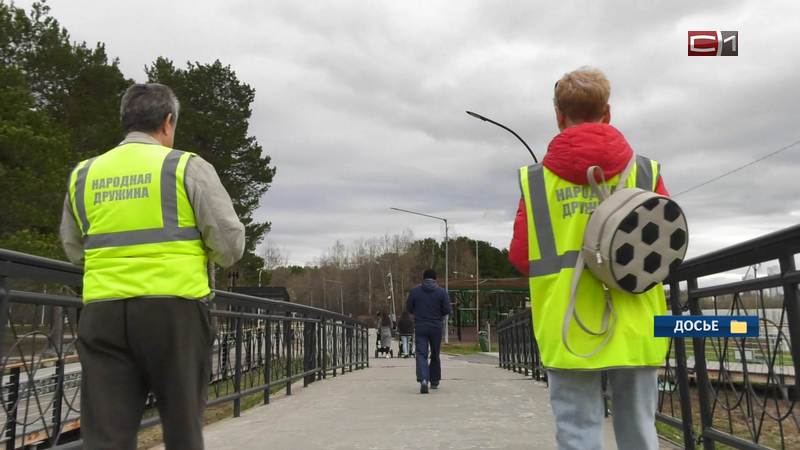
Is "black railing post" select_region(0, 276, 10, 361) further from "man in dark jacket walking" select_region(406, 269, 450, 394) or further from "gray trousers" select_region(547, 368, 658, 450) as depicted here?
"man in dark jacket walking" select_region(406, 269, 450, 394)

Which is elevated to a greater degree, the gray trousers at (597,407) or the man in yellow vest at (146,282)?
the man in yellow vest at (146,282)

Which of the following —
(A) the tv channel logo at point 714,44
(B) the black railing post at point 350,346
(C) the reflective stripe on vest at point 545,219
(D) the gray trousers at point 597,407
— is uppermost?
(A) the tv channel logo at point 714,44

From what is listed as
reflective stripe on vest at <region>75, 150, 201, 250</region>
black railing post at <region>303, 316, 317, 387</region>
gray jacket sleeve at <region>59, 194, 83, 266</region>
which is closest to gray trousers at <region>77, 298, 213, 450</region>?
reflective stripe on vest at <region>75, 150, 201, 250</region>

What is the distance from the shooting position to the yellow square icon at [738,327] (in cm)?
272

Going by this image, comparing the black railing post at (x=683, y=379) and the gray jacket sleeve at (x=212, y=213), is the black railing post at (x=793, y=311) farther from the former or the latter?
the gray jacket sleeve at (x=212, y=213)

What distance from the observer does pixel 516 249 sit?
266 centimetres

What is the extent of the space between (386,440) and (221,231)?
323 cm

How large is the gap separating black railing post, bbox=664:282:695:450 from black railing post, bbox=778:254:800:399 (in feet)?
4.05

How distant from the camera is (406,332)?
27.8 meters

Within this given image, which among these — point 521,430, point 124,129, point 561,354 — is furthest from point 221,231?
point 521,430

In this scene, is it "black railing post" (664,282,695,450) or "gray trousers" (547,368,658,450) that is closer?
"gray trousers" (547,368,658,450)

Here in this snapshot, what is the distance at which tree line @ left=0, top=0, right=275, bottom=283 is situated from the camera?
2288 cm

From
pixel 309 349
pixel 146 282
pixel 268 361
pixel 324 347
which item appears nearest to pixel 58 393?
pixel 146 282

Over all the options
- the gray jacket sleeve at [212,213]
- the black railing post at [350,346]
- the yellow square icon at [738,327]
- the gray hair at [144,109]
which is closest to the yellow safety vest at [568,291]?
the yellow square icon at [738,327]
